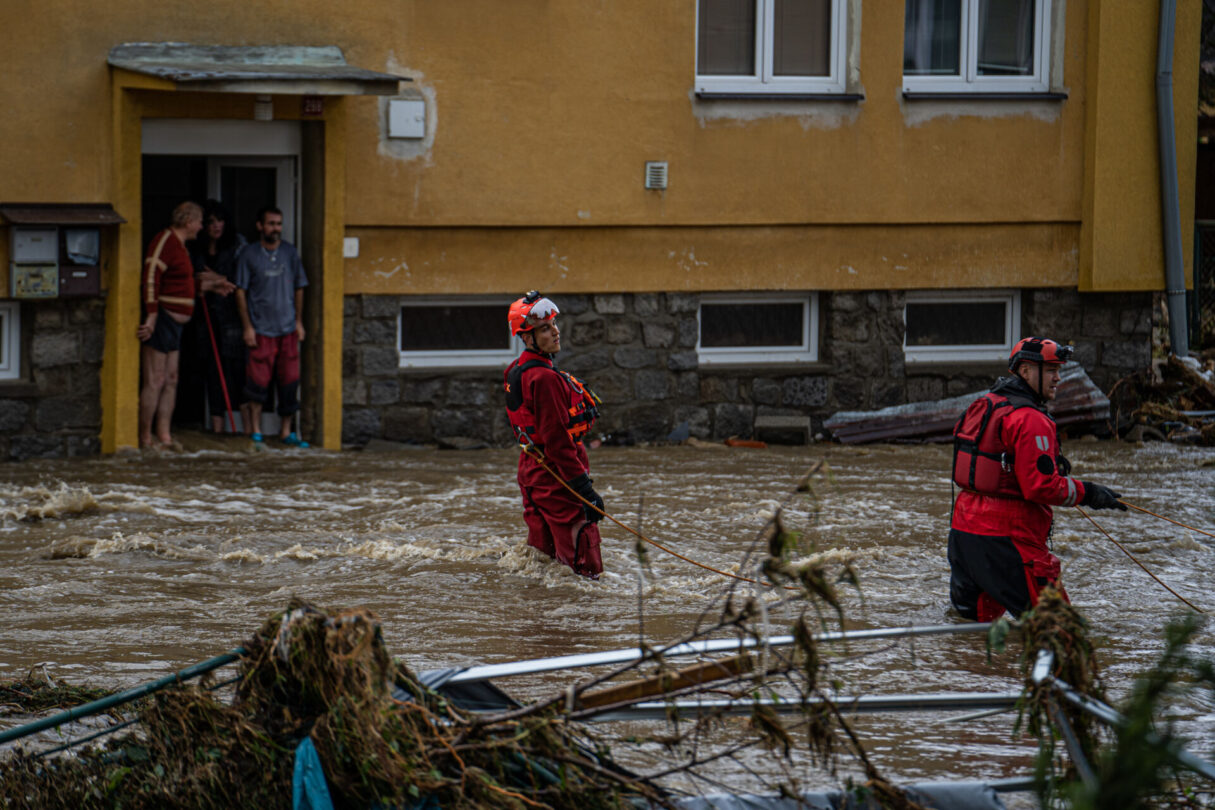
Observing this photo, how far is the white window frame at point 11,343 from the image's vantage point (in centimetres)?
1213

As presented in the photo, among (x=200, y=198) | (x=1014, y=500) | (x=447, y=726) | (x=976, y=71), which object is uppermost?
(x=976, y=71)

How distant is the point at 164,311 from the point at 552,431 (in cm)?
551

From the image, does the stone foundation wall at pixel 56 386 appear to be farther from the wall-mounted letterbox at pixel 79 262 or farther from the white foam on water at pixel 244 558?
the white foam on water at pixel 244 558

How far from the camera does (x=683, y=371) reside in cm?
1398

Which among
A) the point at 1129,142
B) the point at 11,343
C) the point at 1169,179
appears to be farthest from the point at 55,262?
the point at 1169,179

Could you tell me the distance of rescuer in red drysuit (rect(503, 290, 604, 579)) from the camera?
8.23 metres

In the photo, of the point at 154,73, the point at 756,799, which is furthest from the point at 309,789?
the point at 154,73

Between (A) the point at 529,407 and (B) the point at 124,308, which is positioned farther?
(B) the point at 124,308

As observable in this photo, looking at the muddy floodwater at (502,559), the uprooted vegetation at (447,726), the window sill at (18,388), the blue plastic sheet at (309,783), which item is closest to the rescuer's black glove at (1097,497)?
the muddy floodwater at (502,559)

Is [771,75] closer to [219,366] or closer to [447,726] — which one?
[219,366]

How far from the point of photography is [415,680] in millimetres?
4277

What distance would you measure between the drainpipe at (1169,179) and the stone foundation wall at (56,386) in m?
9.37

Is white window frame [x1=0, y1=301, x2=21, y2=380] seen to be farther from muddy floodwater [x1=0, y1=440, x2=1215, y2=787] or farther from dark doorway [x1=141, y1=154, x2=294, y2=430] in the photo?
dark doorway [x1=141, y1=154, x2=294, y2=430]

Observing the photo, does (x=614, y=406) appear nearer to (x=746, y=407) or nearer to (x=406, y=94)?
(x=746, y=407)
